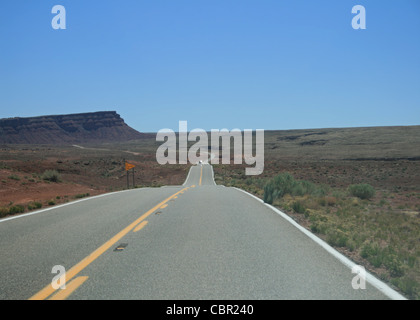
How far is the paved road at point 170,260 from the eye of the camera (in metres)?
4.30

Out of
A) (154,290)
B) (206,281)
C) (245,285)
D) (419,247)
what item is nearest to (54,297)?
(154,290)

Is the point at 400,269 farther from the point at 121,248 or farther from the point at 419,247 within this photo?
the point at 121,248

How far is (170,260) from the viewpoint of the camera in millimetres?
5625

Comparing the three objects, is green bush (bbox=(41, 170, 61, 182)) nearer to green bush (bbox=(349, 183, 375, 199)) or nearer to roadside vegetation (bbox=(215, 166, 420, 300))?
roadside vegetation (bbox=(215, 166, 420, 300))

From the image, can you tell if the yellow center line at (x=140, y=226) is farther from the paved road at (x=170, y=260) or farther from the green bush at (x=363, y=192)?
the green bush at (x=363, y=192)

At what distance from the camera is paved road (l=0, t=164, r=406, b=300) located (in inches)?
169

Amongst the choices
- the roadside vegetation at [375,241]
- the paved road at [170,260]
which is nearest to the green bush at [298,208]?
the roadside vegetation at [375,241]

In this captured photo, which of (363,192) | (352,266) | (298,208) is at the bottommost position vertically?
(363,192)

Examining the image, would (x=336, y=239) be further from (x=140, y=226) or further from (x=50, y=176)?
(x=50, y=176)

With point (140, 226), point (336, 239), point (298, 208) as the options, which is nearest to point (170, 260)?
point (140, 226)

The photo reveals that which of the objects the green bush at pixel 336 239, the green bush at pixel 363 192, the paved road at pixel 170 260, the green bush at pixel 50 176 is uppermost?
the paved road at pixel 170 260

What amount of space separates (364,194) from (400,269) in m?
19.2

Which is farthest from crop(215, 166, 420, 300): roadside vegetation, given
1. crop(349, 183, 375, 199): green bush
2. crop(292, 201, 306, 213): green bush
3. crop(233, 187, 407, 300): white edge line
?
crop(349, 183, 375, 199): green bush

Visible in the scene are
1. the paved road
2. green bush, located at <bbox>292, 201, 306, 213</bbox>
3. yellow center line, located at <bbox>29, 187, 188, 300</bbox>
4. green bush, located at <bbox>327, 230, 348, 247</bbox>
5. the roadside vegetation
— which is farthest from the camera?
green bush, located at <bbox>292, 201, 306, 213</bbox>
